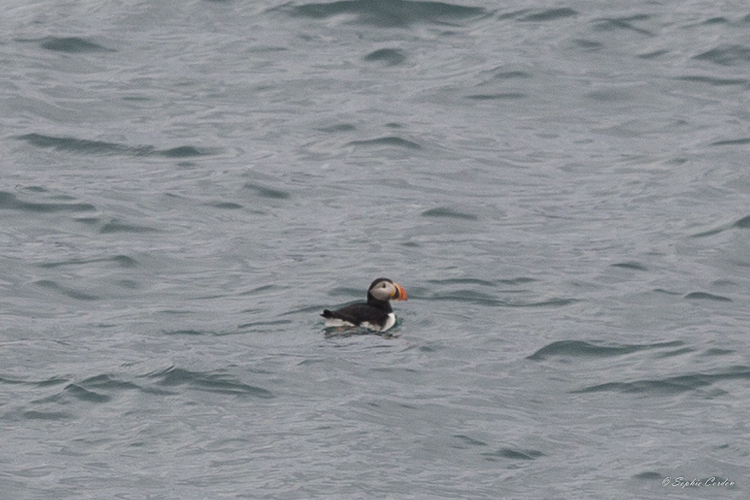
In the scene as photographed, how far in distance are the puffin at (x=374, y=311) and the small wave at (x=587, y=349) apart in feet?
4.31

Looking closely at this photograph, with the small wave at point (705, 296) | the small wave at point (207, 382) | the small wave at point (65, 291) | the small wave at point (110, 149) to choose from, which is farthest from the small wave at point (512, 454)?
the small wave at point (110, 149)

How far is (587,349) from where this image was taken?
11.7 meters

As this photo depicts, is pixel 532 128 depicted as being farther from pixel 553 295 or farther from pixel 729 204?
pixel 553 295

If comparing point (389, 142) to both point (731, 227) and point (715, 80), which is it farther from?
point (715, 80)

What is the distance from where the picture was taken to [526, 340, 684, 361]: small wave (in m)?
11.6

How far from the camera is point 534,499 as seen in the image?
903 cm

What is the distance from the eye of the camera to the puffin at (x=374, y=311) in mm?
12141

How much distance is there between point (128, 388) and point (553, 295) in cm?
391

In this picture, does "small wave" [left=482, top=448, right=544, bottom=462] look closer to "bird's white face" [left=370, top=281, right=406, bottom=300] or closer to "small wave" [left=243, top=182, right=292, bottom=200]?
"bird's white face" [left=370, top=281, right=406, bottom=300]

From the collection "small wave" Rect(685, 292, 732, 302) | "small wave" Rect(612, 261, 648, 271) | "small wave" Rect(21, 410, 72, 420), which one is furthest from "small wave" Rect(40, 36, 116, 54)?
"small wave" Rect(21, 410, 72, 420)

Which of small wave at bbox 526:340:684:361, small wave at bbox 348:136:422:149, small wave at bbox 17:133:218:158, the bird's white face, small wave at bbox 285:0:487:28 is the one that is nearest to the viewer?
small wave at bbox 526:340:684:361

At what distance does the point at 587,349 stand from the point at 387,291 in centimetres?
170

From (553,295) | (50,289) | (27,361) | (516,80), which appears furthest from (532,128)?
(27,361)

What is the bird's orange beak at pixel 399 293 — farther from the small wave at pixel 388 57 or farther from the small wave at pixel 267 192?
the small wave at pixel 388 57
